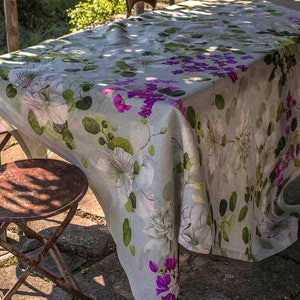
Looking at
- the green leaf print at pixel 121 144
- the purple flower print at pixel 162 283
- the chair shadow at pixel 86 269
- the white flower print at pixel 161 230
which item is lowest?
the chair shadow at pixel 86 269

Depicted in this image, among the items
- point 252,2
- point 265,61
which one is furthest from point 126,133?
point 252,2

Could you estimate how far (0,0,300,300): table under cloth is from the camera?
2252mm

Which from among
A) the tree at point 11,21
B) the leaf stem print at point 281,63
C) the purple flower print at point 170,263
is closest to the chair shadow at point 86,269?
the purple flower print at point 170,263

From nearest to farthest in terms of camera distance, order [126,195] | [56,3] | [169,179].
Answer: [169,179]
[126,195]
[56,3]

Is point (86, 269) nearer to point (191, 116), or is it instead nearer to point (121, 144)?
point (121, 144)

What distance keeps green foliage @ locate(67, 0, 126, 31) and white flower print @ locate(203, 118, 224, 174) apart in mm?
5303

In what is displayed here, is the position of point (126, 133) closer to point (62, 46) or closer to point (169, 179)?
point (169, 179)

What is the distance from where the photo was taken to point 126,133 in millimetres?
2299

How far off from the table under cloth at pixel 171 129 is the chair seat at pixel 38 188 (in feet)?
0.28

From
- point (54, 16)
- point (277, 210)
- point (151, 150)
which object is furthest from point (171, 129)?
point (54, 16)

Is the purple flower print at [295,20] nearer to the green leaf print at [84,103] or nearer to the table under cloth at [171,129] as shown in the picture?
the table under cloth at [171,129]

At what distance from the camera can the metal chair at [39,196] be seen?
7.80ft

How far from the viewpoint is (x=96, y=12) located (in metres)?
7.61

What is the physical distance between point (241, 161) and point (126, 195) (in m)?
0.58
